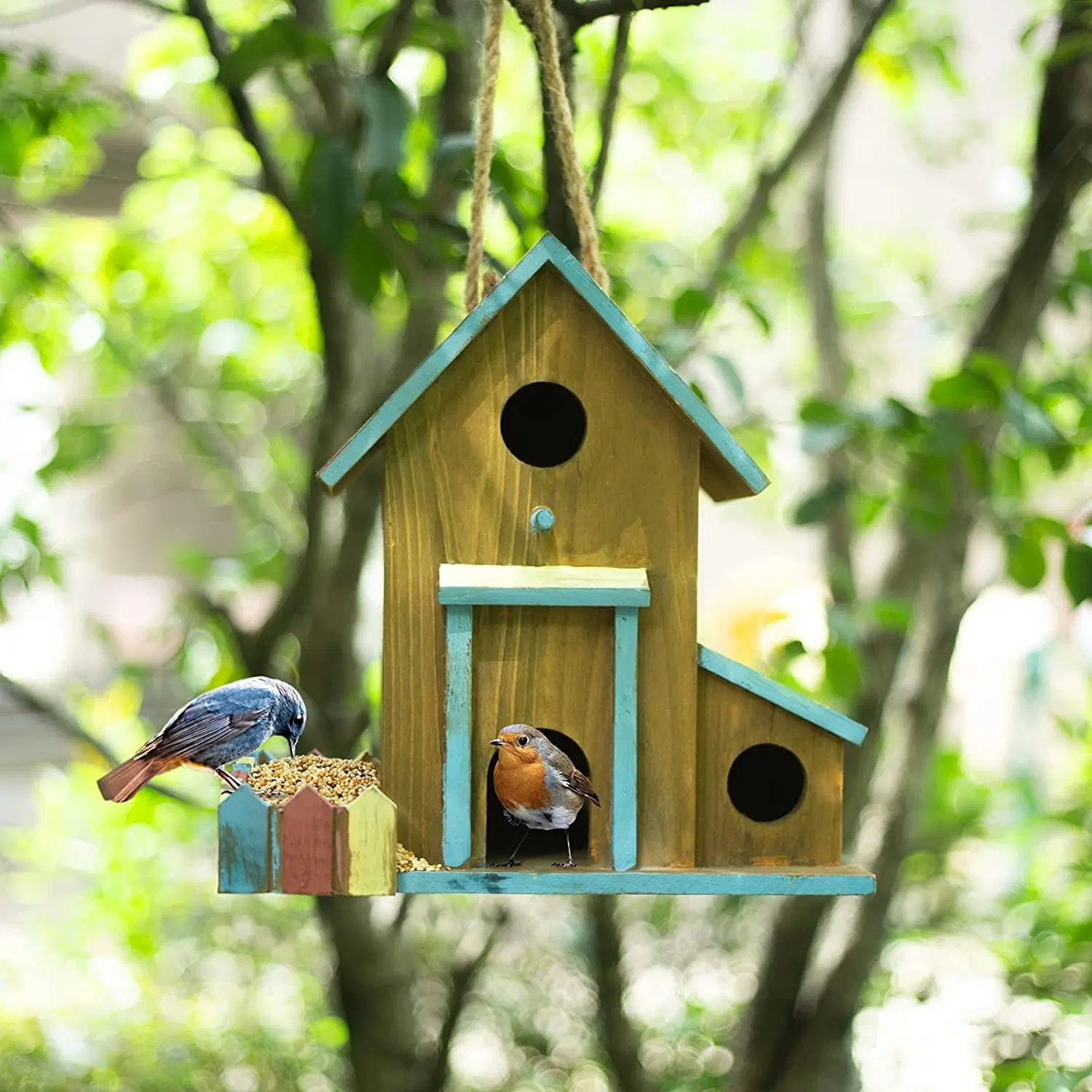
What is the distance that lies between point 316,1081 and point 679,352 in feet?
9.54

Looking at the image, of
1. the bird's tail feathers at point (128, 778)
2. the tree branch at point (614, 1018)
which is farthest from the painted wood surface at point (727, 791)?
the tree branch at point (614, 1018)

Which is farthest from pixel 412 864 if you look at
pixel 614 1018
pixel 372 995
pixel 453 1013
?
pixel 614 1018

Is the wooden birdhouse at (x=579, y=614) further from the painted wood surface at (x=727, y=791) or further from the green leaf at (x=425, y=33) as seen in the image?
the green leaf at (x=425, y=33)

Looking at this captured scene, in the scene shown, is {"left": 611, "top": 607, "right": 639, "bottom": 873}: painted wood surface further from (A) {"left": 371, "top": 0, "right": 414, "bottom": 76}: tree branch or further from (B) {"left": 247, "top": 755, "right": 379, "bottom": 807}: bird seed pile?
(A) {"left": 371, "top": 0, "right": 414, "bottom": 76}: tree branch

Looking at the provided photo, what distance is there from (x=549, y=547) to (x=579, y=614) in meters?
0.08

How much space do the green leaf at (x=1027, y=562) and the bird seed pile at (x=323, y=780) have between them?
3.64 feet

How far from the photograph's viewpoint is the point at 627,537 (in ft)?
4.33

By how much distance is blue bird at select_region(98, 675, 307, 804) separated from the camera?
1.20 m

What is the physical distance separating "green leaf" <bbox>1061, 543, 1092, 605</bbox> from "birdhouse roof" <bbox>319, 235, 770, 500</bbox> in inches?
28.9

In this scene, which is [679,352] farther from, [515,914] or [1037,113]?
[515,914]

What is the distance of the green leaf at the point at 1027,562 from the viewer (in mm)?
1912

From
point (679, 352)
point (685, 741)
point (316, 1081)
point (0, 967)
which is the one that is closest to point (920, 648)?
point (679, 352)

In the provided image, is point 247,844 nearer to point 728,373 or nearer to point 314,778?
point 314,778

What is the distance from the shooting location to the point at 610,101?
179cm
